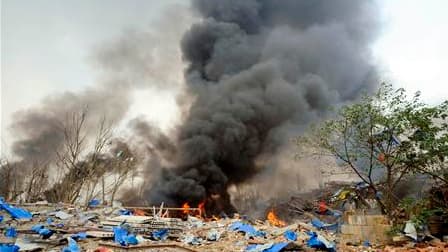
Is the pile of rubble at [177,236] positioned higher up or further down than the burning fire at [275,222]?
higher up

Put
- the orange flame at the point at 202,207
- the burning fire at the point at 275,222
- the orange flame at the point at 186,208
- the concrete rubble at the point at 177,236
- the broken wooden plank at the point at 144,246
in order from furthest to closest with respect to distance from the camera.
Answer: the orange flame at the point at 202,207 → the orange flame at the point at 186,208 → the burning fire at the point at 275,222 → the concrete rubble at the point at 177,236 → the broken wooden plank at the point at 144,246

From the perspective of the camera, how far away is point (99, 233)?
8.89 meters

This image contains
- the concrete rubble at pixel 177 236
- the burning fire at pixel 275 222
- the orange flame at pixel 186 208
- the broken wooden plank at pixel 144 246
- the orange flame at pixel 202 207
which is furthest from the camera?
the orange flame at pixel 202 207

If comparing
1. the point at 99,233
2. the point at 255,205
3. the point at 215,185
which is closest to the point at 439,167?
the point at 99,233

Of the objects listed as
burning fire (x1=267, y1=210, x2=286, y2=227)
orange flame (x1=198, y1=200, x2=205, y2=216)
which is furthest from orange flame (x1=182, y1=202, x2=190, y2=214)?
burning fire (x1=267, y1=210, x2=286, y2=227)

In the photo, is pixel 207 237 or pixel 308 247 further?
pixel 207 237

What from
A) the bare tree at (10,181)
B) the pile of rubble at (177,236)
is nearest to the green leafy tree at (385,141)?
the pile of rubble at (177,236)

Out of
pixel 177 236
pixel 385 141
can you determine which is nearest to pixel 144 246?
pixel 177 236

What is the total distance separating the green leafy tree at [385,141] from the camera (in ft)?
29.7

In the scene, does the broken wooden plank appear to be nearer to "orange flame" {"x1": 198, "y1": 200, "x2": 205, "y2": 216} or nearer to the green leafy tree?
the green leafy tree

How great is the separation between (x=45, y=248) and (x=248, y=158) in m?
19.3

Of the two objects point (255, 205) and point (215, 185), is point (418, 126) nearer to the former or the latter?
point (215, 185)

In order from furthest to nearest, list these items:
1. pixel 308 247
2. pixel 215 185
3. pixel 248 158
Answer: pixel 248 158
pixel 215 185
pixel 308 247

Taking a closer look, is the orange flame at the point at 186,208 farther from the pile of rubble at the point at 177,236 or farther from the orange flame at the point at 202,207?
the pile of rubble at the point at 177,236
